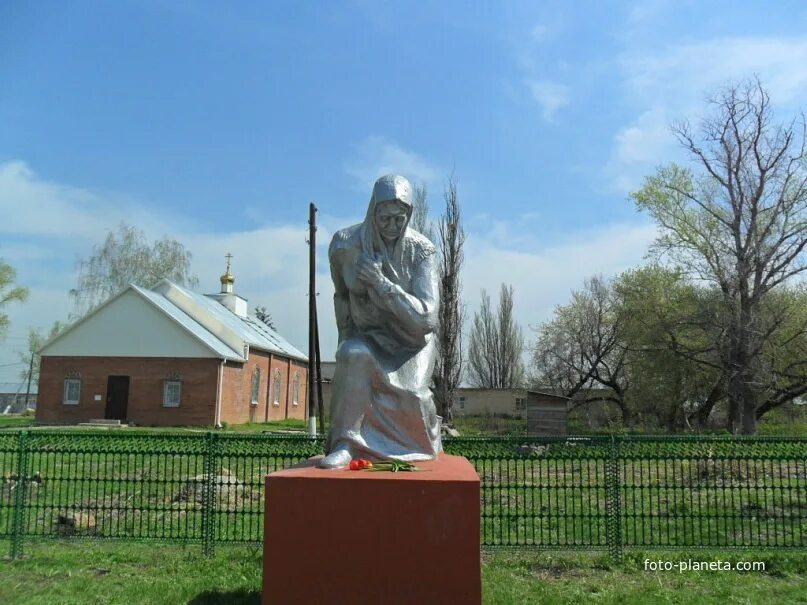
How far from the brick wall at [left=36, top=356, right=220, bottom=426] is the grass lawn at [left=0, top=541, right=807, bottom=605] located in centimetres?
1982

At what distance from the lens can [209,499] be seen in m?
6.60

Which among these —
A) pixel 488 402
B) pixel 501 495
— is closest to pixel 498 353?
pixel 488 402

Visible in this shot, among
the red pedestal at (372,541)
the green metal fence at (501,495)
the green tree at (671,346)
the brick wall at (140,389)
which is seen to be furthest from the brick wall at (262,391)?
the red pedestal at (372,541)

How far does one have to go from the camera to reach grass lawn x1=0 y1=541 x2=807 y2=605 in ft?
16.5

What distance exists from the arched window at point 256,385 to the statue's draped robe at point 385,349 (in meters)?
28.2

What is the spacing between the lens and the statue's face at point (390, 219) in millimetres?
4312

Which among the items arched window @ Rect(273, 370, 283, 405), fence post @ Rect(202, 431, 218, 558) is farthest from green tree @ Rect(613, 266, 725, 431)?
fence post @ Rect(202, 431, 218, 558)

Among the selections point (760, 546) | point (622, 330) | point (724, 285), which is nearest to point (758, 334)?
point (724, 285)

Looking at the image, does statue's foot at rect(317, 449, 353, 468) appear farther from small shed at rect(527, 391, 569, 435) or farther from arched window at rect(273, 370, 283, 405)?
arched window at rect(273, 370, 283, 405)

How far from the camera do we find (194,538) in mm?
6621

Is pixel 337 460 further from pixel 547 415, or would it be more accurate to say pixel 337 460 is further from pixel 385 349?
pixel 547 415

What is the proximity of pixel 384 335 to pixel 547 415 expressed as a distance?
17695mm

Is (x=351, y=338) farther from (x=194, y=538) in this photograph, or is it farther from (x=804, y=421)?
(x=804, y=421)

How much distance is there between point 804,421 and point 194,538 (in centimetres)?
2788
